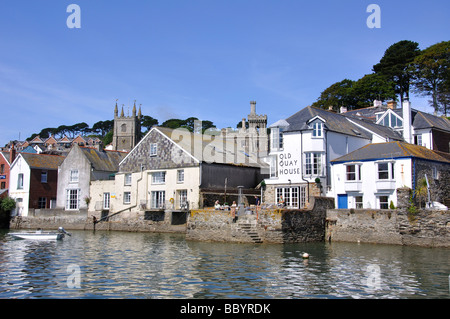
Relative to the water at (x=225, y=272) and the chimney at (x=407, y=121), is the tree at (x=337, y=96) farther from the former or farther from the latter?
the water at (x=225, y=272)

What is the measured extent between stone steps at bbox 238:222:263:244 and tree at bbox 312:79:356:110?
47.6 metres

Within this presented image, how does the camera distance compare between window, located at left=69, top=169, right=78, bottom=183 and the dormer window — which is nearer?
the dormer window

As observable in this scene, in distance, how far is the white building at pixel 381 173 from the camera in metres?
34.5

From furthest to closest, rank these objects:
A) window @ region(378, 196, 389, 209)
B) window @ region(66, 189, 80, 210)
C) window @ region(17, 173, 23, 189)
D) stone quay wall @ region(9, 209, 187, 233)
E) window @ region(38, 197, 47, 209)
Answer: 1. window @ region(17, 173, 23, 189)
2. window @ region(38, 197, 47, 209)
3. window @ region(66, 189, 80, 210)
4. stone quay wall @ region(9, 209, 187, 233)
5. window @ region(378, 196, 389, 209)

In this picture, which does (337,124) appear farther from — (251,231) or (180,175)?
(180,175)

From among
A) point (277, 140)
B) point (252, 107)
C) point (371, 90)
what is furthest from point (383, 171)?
point (252, 107)

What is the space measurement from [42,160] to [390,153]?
44.0 m

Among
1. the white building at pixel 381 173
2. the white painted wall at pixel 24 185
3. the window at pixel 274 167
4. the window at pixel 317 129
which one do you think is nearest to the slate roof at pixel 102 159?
Result: the white painted wall at pixel 24 185

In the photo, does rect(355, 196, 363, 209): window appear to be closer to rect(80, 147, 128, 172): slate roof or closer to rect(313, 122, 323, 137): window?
rect(313, 122, 323, 137): window

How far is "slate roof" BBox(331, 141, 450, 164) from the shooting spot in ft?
115

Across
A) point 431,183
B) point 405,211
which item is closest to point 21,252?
point 405,211

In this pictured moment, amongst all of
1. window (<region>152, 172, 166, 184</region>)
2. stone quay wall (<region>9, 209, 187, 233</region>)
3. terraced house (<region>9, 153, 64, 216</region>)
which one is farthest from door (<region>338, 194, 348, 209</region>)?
terraced house (<region>9, 153, 64, 216</region>)

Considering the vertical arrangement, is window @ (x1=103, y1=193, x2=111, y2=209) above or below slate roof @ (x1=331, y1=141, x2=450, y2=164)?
below
